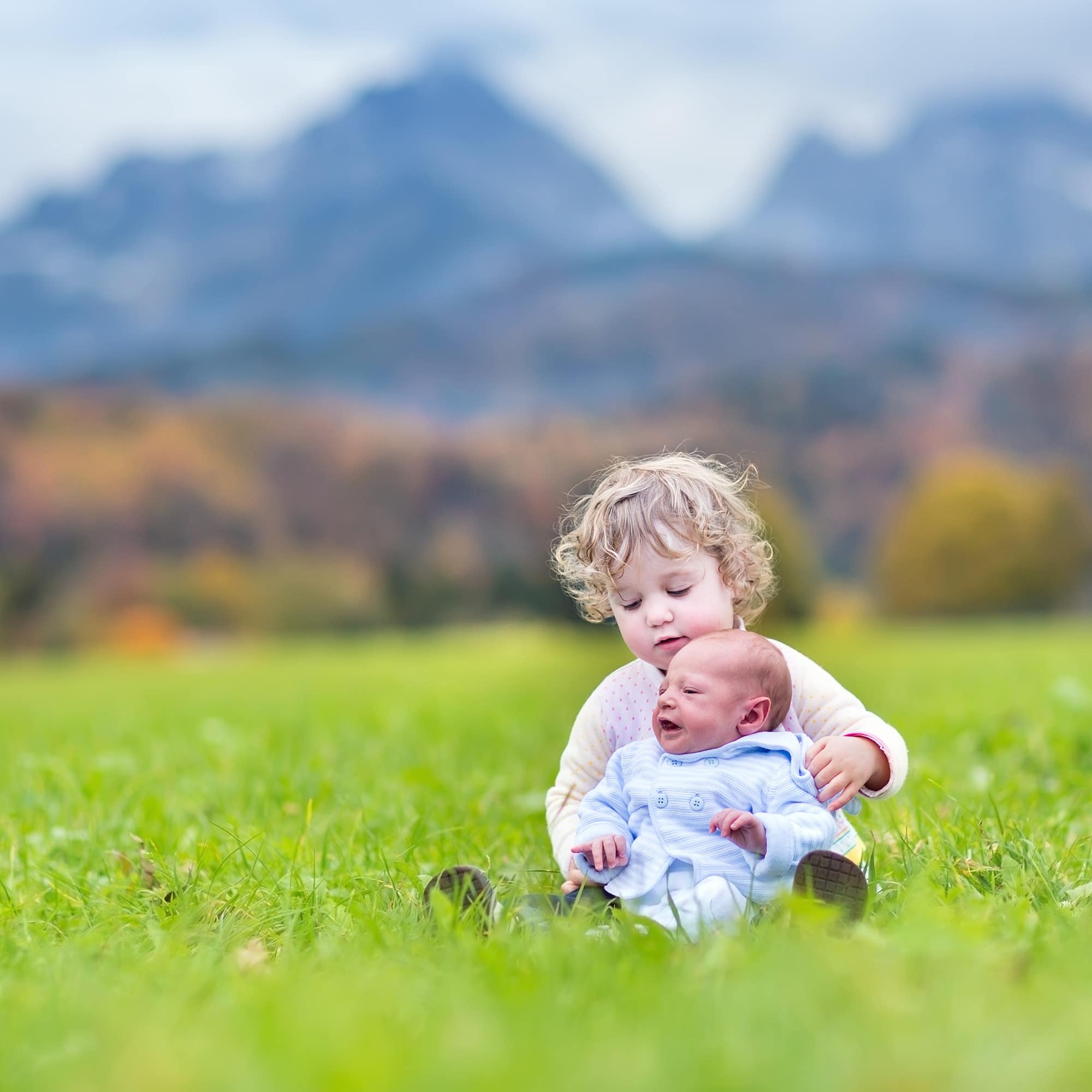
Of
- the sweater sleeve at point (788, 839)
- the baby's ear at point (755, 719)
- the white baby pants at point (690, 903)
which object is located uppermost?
the baby's ear at point (755, 719)

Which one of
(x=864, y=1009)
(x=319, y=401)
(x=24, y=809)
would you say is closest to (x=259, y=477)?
(x=319, y=401)

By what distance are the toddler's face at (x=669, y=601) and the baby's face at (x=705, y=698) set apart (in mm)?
193

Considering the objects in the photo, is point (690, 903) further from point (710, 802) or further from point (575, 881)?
point (575, 881)

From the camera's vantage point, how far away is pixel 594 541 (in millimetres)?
3281

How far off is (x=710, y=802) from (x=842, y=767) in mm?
341

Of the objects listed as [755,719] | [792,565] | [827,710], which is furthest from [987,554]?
[755,719]

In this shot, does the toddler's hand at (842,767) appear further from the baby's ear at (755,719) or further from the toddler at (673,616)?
the baby's ear at (755,719)

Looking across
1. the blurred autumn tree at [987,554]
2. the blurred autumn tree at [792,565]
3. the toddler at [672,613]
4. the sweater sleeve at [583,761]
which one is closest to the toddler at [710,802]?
the toddler at [672,613]

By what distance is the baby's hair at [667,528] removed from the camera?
3178 mm

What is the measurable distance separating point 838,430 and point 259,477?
16970 mm

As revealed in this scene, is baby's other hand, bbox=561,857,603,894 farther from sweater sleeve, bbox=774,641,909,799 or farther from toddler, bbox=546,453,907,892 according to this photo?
sweater sleeve, bbox=774,641,909,799

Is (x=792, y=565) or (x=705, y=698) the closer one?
Result: (x=705, y=698)

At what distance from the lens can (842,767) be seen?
2.94 m

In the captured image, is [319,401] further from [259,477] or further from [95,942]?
[95,942]
